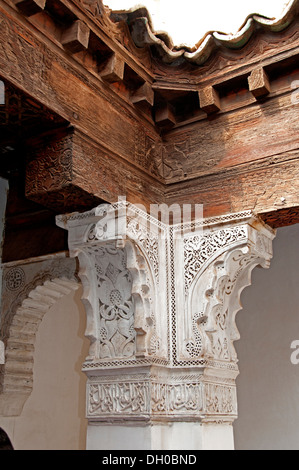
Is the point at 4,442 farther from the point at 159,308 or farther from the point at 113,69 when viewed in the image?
the point at 113,69

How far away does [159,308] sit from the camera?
149 inches

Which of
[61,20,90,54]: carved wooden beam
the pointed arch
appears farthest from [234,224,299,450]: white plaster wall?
[61,20,90,54]: carved wooden beam

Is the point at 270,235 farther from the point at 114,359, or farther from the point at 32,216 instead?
the point at 32,216

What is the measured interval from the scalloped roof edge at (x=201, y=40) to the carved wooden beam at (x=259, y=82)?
27 centimetres

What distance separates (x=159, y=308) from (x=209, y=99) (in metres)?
1.61

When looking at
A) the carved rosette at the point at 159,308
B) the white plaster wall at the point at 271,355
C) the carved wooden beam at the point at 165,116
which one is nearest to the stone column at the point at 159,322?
the carved rosette at the point at 159,308

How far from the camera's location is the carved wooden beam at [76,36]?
313cm

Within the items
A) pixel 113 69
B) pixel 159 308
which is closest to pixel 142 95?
pixel 113 69

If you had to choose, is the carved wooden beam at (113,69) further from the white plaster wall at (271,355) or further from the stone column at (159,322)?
the white plaster wall at (271,355)

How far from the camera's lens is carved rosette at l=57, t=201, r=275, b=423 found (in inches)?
139

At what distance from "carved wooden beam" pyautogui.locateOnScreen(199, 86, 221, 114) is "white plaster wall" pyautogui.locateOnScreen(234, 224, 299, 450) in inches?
99.5

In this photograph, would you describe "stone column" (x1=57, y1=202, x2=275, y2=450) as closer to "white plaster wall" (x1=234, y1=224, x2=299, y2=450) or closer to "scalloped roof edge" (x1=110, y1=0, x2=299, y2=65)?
"scalloped roof edge" (x1=110, y1=0, x2=299, y2=65)

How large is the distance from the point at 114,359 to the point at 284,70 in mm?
2389
